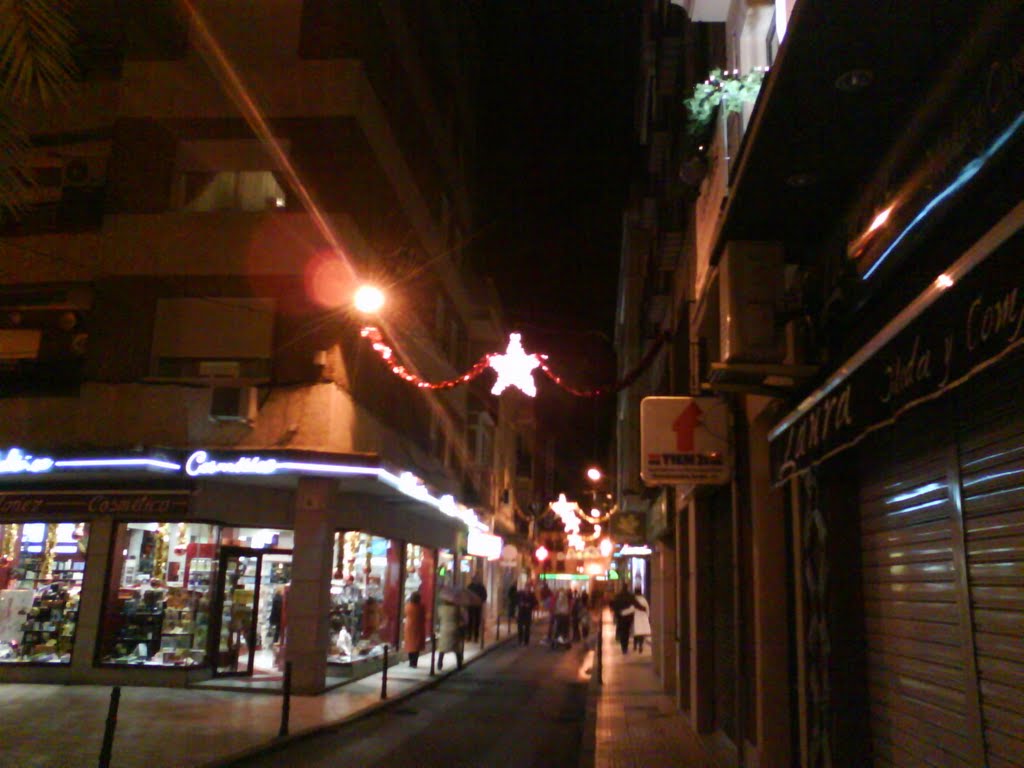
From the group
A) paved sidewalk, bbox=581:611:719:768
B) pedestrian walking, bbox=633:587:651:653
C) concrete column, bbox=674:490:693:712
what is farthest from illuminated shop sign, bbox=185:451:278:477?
pedestrian walking, bbox=633:587:651:653

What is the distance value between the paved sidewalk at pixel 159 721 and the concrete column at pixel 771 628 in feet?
19.6

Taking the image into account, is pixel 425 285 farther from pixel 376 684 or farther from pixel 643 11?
pixel 376 684

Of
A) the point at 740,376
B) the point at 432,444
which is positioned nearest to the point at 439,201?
the point at 432,444

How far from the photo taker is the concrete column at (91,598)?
15.5 m

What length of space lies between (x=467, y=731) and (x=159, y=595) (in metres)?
7.28

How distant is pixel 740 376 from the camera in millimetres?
7348

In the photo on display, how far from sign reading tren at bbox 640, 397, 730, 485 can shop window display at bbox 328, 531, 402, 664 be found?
30.6 feet

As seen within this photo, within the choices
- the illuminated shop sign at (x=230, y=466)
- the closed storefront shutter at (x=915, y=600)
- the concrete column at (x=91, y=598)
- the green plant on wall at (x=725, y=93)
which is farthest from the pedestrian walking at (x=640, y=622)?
the closed storefront shutter at (x=915, y=600)

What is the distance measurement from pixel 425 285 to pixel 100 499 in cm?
1089

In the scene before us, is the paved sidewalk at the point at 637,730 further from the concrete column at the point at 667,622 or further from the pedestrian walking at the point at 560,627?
the pedestrian walking at the point at 560,627

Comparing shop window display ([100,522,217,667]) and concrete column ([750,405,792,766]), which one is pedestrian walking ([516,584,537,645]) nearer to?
shop window display ([100,522,217,667])

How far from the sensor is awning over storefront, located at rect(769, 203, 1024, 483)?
348 cm

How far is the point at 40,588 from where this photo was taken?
642 inches

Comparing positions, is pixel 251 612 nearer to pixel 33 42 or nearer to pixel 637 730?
pixel 637 730
